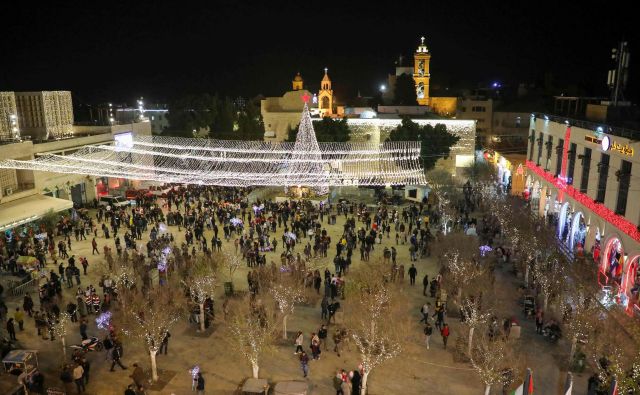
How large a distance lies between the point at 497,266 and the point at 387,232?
17.9ft

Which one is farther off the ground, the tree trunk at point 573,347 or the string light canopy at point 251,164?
the string light canopy at point 251,164

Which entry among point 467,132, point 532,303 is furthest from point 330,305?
point 467,132

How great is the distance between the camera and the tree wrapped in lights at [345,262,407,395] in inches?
426

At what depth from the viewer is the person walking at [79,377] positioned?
1065 cm

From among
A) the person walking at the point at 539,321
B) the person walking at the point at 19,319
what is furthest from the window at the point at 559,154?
the person walking at the point at 19,319

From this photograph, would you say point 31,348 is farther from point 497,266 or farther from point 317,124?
point 317,124

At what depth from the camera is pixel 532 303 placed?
14492 millimetres

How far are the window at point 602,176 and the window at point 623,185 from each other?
3.63ft

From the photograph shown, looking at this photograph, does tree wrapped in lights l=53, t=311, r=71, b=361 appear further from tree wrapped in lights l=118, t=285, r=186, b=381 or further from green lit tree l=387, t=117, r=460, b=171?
green lit tree l=387, t=117, r=460, b=171

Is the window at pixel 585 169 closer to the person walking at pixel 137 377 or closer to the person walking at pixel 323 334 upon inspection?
the person walking at pixel 323 334

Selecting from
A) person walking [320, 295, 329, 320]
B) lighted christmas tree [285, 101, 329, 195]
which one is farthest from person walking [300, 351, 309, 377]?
lighted christmas tree [285, 101, 329, 195]

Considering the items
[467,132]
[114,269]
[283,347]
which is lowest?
[283,347]

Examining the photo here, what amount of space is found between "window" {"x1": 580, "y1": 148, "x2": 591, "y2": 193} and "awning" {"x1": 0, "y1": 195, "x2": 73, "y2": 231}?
75.1 ft

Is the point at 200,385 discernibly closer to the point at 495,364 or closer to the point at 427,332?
the point at 427,332
